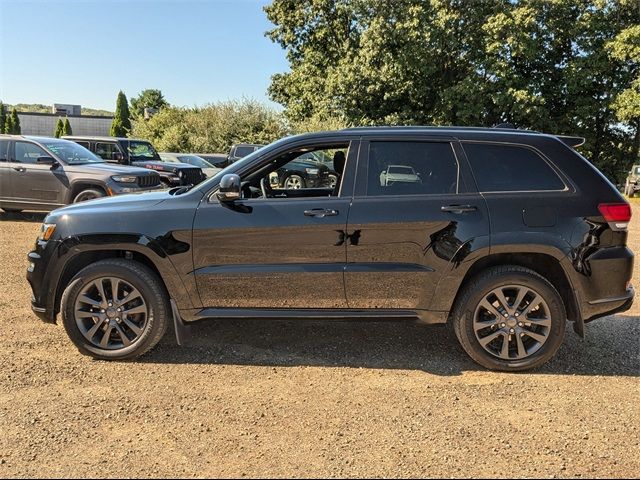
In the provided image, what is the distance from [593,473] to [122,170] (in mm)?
9236

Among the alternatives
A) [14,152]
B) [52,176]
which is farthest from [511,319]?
[14,152]

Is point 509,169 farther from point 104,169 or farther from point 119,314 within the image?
point 104,169

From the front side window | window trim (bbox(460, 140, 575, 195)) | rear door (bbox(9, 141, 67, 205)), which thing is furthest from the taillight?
the front side window

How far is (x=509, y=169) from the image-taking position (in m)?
3.93

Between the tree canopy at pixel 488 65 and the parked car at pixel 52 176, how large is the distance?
18767 mm

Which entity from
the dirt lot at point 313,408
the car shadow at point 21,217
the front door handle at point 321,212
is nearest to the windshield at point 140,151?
the car shadow at point 21,217

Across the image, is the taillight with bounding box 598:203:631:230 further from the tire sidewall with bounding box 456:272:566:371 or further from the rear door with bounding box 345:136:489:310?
the rear door with bounding box 345:136:489:310

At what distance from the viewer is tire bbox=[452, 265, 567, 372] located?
3816mm

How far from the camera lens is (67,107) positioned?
324 feet

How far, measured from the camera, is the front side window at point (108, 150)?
14055mm

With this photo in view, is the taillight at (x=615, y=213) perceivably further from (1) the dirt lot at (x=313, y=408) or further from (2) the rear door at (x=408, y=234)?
(1) the dirt lot at (x=313, y=408)

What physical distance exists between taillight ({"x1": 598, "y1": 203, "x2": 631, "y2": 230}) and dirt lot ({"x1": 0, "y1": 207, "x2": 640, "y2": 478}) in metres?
1.16

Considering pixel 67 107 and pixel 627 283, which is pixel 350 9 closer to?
pixel 627 283

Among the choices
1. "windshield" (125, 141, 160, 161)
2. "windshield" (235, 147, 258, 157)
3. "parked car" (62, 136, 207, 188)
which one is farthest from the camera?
"windshield" (235, 147, 258, 157)
